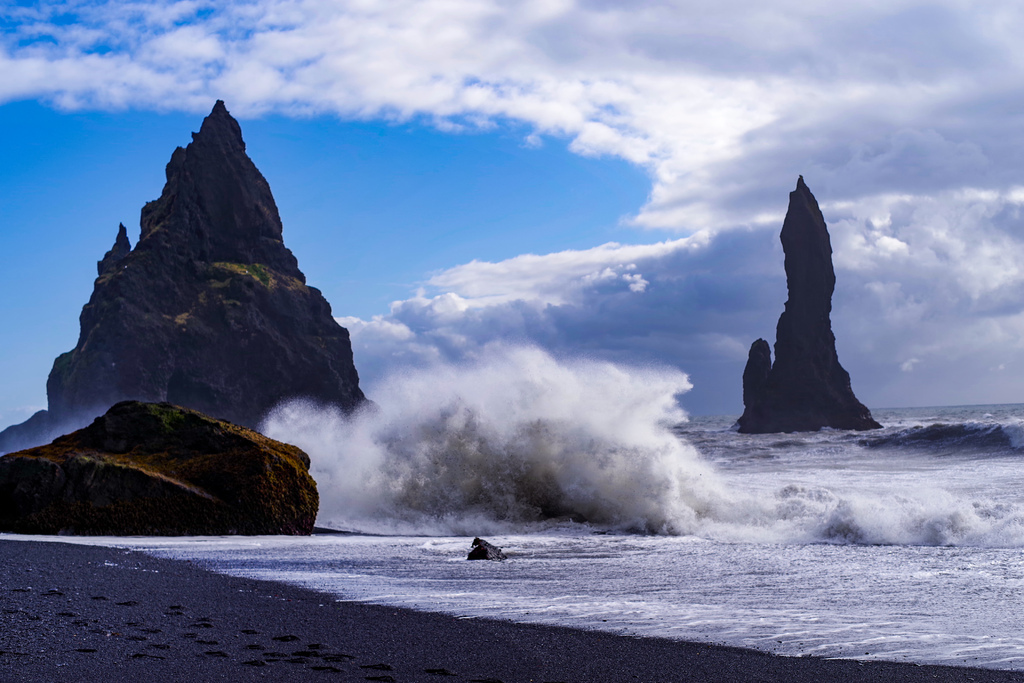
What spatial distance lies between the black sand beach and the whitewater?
32cm

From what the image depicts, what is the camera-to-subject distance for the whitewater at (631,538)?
4824 mm

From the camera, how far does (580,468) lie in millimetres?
11805

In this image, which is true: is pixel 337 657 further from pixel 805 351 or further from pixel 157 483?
pixel 805 351

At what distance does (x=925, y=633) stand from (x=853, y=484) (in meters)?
11.0

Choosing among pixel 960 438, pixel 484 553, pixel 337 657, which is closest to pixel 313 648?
pixel 337 657

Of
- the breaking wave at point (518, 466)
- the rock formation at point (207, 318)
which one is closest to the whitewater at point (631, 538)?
the breaking wave at point (518, 466)

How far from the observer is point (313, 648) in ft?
12.8

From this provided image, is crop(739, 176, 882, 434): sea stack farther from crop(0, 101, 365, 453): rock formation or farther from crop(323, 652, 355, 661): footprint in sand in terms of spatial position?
crop(323, 652, 355, 661): footprint in sand

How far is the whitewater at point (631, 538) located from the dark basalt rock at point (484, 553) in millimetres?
186

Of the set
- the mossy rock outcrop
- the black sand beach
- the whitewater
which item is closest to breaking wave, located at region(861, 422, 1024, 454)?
the whitewater

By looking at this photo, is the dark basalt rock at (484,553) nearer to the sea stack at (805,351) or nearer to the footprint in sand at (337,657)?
the footprint in sand at (337,657)

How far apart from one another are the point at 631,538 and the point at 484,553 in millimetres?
2623

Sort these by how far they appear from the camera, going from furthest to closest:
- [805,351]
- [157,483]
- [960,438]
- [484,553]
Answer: [805,351], [960,438], [157,483], [484,553]

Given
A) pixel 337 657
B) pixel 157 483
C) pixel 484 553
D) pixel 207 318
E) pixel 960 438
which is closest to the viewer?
pixel 337 657
